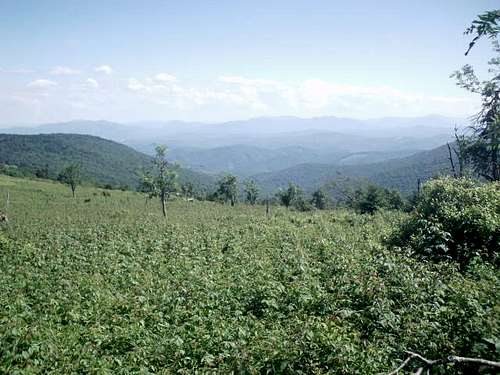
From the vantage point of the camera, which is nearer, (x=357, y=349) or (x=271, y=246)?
(x=357, y=349)

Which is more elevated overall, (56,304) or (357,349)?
(357,349)

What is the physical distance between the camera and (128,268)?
61.4ft

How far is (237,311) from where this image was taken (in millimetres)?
11281

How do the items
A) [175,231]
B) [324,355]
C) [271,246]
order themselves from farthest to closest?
[175,231] < [271,246] < [324,355]

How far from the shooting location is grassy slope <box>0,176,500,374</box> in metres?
7.95

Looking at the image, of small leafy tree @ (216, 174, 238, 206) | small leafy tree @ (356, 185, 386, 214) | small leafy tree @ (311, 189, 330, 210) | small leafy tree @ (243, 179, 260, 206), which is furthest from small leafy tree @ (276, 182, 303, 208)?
small leafy tree @ (356, 185, 386, 214)

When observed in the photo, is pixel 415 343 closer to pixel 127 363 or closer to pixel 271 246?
pixel 127 363

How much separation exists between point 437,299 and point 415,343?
2.53m

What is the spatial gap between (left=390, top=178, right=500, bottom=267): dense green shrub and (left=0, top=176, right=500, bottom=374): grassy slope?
202 centimetres

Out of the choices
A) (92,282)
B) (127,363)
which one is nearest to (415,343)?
(127,363)

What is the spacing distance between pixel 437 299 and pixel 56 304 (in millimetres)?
11876

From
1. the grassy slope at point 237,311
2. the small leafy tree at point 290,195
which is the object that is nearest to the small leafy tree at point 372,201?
the small leafy tree at point 290,195

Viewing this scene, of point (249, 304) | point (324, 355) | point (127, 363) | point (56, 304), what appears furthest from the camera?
point (56, 304)

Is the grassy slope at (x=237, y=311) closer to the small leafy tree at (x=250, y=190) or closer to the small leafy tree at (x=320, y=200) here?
the small leafy tree at (x=250, y=190)
